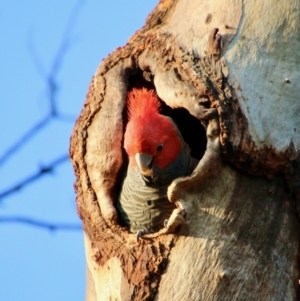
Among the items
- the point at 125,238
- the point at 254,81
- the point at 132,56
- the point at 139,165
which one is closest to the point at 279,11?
the point at 254,81

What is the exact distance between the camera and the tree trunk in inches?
134

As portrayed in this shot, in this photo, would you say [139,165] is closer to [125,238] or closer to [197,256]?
[125,238]

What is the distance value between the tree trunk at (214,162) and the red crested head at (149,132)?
6 cm

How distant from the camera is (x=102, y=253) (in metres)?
3.67

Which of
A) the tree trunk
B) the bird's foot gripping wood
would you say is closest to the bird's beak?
the tree trunk

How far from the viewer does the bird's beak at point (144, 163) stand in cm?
411

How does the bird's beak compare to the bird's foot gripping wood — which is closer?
the bird's foot gripping wood

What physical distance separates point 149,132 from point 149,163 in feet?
0.58

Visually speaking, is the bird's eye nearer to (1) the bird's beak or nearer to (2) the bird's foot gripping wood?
(1) the bird's beak

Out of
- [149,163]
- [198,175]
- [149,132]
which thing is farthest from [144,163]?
[198,175]

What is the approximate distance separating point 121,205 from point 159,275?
76 cm

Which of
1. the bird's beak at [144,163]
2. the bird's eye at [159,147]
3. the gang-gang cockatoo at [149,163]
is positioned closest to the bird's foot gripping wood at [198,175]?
the gang-gang cockatoo at [149,163]

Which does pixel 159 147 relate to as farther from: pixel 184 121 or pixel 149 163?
pixel 184 121

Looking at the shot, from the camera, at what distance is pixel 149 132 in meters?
Result: 4.14
